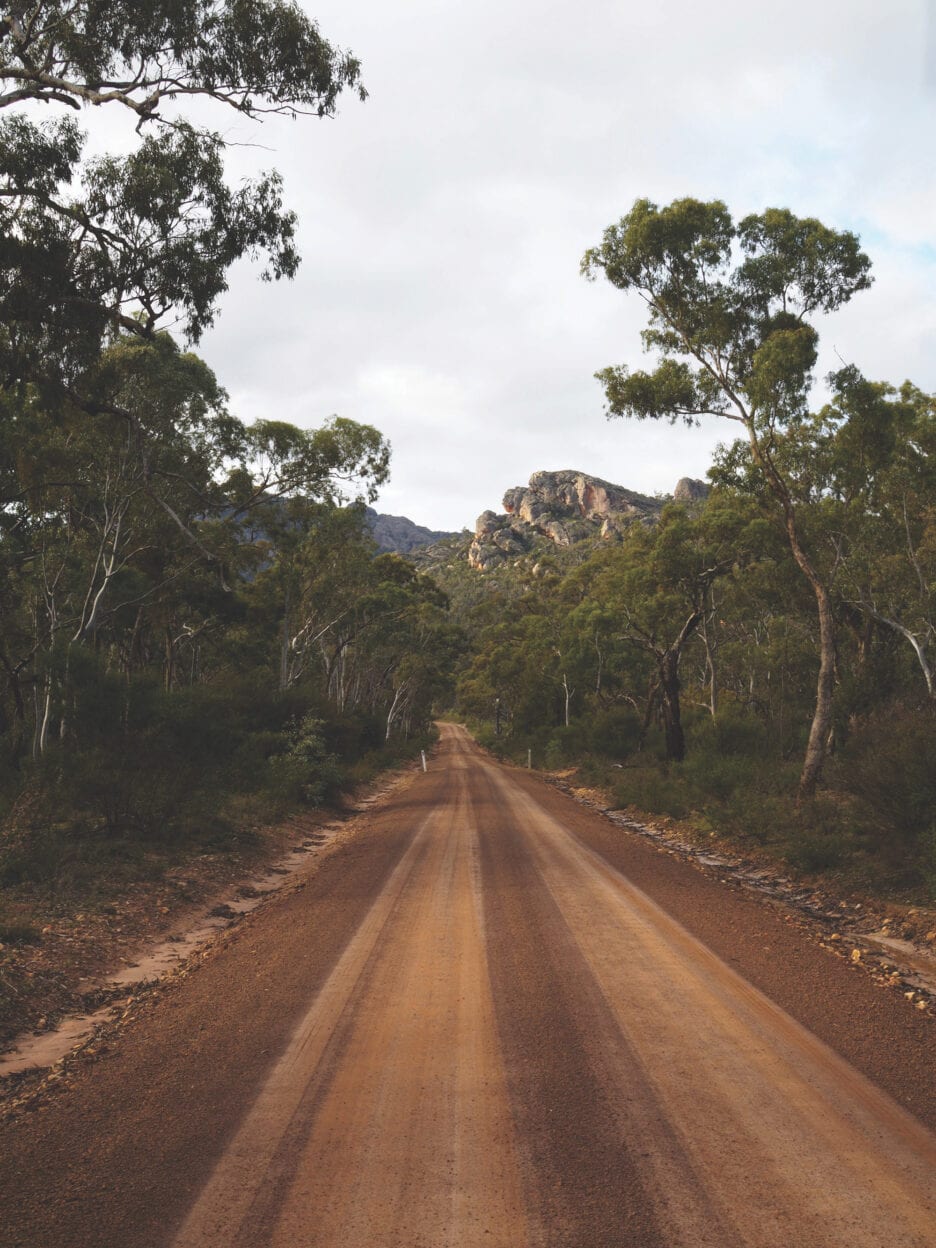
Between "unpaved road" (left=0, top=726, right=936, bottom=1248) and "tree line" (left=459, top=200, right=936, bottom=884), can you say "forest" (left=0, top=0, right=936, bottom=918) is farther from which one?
"unpaved road" (left=0, top=726, right=936, bottom=1248)

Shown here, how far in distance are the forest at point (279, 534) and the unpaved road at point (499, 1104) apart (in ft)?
15.6

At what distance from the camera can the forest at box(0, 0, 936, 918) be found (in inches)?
415

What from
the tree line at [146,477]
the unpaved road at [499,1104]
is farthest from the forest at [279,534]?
the unpaved road at [499,1104]

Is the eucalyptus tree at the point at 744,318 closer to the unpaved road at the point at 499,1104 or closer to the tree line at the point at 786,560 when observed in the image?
the tree line at the point at 786,560

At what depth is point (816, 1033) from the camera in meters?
5.16

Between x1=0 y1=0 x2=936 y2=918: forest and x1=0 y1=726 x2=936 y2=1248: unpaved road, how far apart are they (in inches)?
187

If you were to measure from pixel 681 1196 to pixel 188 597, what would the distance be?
28335mm

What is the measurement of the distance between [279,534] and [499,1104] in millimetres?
25751

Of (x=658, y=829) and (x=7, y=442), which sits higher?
(x=7, y=442)

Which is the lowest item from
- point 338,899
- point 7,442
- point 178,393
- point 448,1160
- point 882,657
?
point 338,899

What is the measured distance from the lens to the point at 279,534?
28.2m

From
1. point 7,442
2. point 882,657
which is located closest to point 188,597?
point 7,442

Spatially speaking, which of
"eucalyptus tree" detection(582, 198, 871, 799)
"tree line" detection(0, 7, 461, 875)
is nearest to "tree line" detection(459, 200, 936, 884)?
"eucalyptus tree" detection(582, 198, 871, 799)

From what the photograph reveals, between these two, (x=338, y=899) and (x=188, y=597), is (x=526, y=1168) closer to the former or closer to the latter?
(x=338, y=899)
